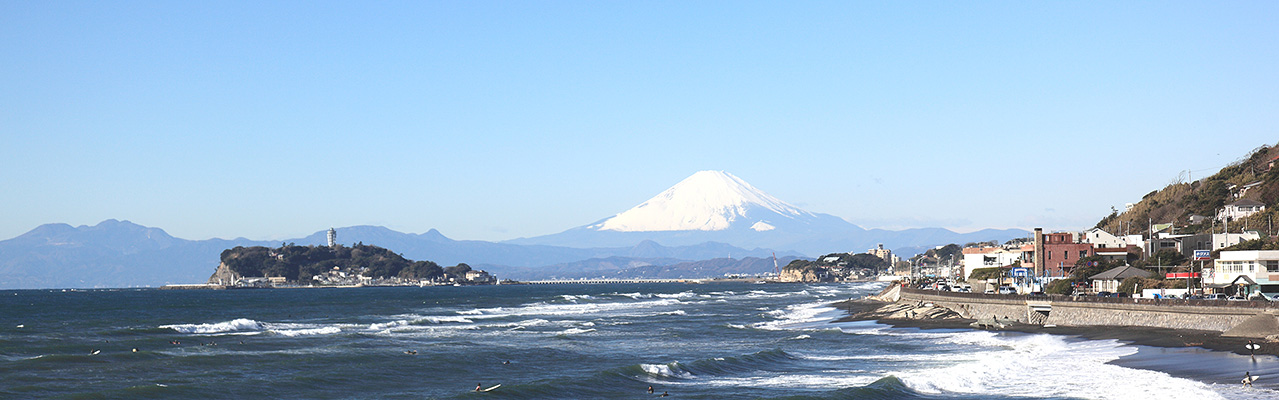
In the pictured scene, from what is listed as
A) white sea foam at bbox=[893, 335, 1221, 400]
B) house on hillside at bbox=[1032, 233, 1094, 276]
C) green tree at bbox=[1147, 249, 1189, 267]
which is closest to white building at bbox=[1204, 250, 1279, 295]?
green tree at bbox=[1147, 249, 1189, 267]

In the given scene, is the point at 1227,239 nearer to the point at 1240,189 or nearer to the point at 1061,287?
A: the point at 1061,287

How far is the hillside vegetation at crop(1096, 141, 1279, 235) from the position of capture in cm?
9549

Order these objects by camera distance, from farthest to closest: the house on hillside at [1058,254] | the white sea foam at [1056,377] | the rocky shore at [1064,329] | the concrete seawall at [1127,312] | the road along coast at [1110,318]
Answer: the house on hillside at [1058,254] → the concrete seawall at [1127,312] → the road along coast at [1110,318] → the rocky shore at [1064,329] → the white sea foam at [1056,377]

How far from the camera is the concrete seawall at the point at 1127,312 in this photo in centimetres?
4691

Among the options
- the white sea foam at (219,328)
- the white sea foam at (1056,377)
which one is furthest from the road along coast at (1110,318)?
the white sea foam at (219,328)

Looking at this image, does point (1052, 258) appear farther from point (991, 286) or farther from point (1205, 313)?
point (1205, 313)

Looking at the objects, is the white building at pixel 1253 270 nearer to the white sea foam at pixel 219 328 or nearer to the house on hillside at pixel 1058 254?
the house on hillside at pixel 1058 254

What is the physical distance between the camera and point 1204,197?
10712 cm

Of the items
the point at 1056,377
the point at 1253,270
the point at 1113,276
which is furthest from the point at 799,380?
the point at 1113,276

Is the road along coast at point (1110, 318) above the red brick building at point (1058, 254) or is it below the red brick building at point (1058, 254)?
below

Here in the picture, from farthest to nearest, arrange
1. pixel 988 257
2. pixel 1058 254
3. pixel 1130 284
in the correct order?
pixel 988 257, pixel 1058 254, pixel 1130 284

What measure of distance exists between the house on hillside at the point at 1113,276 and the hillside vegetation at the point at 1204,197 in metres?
20.2

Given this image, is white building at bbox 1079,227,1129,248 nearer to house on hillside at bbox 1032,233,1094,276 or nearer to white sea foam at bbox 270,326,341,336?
house on hillside at bbox 1032,233,1094,276

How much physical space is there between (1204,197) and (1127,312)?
6046 centimetres
